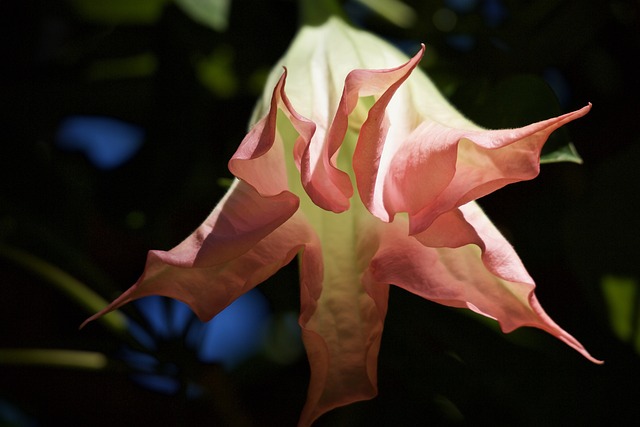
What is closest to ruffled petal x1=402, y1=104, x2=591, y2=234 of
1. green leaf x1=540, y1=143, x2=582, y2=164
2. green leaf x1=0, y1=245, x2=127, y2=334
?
green leaf x1=540, y1=143, x2=582, y2=164

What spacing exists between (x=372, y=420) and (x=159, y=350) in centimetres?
23

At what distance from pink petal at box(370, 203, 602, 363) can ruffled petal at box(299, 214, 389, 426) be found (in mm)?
19

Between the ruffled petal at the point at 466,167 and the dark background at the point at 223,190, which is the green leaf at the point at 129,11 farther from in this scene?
the ruffled petal at the point at 466,167

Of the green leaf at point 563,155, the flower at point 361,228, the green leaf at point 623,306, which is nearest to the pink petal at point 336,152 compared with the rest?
the flower at point 361,228

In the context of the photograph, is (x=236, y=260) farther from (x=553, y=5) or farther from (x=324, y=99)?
(x=553, y=5)

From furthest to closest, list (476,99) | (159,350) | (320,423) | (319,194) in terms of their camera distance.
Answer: (320,423)
(159,350)
(476,99)
(319,194)

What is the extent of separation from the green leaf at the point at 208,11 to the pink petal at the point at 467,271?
15.5 inches

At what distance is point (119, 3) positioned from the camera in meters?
0.97

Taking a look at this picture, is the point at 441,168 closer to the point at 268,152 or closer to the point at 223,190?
the point at 268,152

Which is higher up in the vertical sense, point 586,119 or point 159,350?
point 586,119

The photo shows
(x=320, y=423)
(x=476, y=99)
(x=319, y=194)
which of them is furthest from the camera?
(x=320, y=423)

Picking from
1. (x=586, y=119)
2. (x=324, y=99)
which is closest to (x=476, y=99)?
(x=324, y=99)

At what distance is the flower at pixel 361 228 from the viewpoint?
1.29 ft

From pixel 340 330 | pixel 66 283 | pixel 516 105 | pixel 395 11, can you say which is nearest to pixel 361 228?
pixel 340 330
